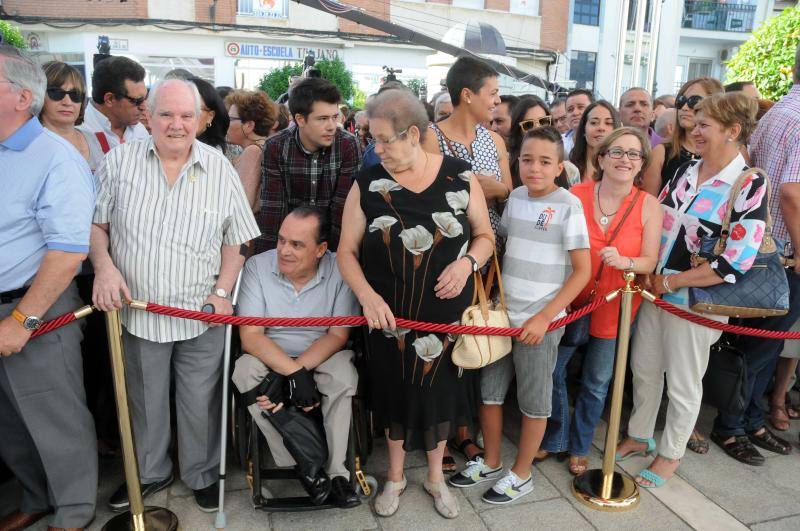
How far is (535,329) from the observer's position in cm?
261

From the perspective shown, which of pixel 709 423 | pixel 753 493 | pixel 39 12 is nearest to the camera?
pixel 753 493

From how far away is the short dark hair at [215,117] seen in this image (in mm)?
3305

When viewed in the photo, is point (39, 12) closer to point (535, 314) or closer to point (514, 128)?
point (514, 128)

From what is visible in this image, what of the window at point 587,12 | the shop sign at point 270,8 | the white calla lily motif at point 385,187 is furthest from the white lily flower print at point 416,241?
the window at point 587,12

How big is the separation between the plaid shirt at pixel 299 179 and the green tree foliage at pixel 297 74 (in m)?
11.6

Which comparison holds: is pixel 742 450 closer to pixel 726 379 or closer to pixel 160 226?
pixel 726 379

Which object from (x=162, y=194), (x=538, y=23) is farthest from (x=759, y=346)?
(x=538, y=23)

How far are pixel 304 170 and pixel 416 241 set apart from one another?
102 centimetres

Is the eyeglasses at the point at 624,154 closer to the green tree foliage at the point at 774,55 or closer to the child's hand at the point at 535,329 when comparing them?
the child's hand at the point at 535,329

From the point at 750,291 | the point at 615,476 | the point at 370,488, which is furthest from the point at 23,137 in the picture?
the point at 750,291

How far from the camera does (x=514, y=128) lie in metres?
3.82

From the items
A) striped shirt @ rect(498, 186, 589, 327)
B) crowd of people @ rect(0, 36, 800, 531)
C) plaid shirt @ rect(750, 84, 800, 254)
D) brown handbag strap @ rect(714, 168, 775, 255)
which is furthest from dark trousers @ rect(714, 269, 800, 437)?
striped shirt @ rect(498, 186, 589, 327)

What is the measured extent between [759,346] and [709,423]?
2.14 ft

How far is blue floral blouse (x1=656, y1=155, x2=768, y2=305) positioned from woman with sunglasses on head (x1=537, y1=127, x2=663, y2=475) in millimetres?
155
